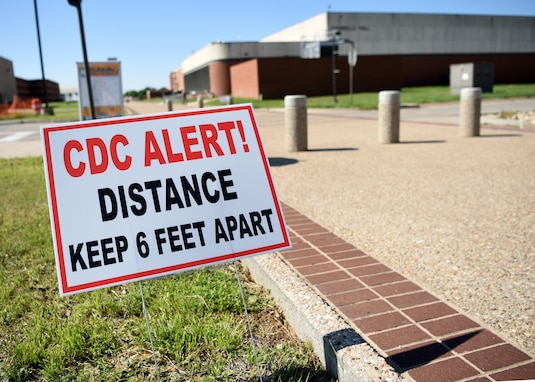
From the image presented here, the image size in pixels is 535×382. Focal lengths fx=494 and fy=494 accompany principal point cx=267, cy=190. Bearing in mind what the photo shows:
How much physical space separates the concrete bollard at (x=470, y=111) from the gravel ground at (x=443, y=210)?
0.84 m

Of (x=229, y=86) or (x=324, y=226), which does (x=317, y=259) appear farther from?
(x=229, y=86)

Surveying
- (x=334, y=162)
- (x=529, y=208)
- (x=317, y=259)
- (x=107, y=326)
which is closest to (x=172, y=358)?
(x=107, y=326)

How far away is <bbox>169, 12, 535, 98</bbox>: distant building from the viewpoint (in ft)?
148

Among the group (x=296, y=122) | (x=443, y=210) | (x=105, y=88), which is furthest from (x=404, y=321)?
(x=105, y=88)

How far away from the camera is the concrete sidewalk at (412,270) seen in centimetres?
235

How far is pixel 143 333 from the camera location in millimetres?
2832

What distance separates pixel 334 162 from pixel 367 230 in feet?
14.2

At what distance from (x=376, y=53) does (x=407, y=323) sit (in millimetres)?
53603

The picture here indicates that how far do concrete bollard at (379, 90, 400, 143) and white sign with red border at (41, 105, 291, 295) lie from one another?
8631 millimetres

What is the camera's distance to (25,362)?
8.52 ft

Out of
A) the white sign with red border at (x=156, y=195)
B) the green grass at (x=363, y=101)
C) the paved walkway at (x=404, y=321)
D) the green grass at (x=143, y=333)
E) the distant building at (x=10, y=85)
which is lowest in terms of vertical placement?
the green grass at (x=143, y=333)

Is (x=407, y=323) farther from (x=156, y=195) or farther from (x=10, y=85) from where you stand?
(x=10, y=85)

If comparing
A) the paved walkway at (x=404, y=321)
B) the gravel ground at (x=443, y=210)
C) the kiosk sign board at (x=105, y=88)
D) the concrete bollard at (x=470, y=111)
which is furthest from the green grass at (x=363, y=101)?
the paved walkway at (x=404, y=321)

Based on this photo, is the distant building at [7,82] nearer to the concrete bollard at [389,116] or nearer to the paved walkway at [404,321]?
the concrete bollard at [389,116]
